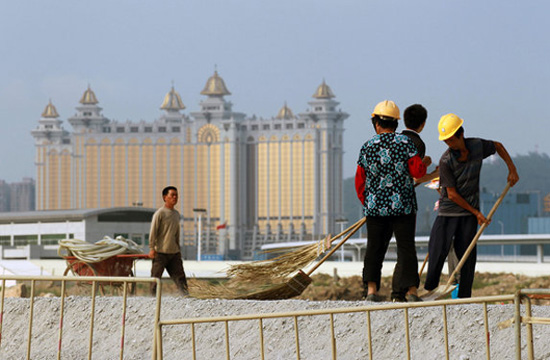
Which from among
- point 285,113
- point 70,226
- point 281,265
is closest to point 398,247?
point 281,265

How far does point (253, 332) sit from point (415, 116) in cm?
180

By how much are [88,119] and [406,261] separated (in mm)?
139930

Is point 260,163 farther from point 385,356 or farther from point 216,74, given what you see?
point 385,356

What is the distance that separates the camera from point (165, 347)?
6.85 m

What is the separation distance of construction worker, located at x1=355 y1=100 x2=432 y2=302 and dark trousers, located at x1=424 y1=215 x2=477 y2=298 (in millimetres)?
237

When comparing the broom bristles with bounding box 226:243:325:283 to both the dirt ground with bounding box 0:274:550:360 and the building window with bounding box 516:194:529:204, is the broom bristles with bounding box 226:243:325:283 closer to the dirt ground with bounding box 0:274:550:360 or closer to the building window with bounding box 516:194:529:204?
the dirt ground with bounding box 0:274:550:360

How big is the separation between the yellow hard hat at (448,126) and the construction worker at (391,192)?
0.24m

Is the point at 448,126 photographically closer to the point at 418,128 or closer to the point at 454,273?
the point at 418,128

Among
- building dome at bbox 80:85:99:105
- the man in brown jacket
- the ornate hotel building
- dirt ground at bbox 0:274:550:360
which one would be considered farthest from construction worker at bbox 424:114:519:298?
building dome at bbox 80:85:99:105

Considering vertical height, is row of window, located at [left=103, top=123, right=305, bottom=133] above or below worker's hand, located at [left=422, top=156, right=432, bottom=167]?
above

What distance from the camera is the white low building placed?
7269 cm

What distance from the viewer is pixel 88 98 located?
149 metres

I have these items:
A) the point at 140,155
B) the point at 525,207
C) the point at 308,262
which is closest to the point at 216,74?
the point at 140,155

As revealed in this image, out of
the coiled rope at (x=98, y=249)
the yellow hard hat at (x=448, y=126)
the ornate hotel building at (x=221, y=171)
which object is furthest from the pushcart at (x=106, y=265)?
the ornate hotel building at (x=221, y=171)
